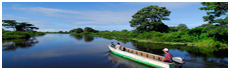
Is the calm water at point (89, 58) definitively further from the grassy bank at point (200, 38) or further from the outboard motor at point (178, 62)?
the grassy bank at point (200, 38)

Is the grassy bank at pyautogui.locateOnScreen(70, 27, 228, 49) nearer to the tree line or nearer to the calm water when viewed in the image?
the tree line

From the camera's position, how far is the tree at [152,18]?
39.0 m

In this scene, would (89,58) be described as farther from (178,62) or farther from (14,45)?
(14,45)

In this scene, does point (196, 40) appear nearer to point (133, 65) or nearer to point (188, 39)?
point (188, 39)

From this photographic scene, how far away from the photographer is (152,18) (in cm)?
4044

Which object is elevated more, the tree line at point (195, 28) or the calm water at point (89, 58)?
the tree line at point (195, 28)

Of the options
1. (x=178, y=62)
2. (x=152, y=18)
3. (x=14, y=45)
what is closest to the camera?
(x=178, y=62)

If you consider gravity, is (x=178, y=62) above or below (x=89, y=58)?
above

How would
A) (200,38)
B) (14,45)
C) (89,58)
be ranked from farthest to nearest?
(14,45), (200,38), (89,58)

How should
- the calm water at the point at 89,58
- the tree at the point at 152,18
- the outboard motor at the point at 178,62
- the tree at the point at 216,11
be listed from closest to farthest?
the outboard motor at the point at 178,62
the calm water at the point at 89,58
the tree at the point at 216,11
the tree at the point at 152,18

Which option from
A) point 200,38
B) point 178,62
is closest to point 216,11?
point 200,38

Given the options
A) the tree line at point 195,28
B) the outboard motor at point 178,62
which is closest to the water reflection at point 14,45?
the outboard motor at point 178,62

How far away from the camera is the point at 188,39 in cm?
2530

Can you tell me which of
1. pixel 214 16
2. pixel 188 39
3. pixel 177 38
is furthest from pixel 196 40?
pixel 214 16
